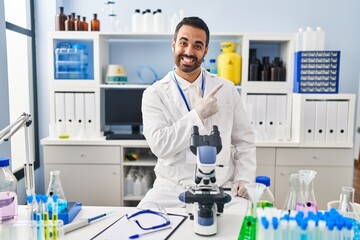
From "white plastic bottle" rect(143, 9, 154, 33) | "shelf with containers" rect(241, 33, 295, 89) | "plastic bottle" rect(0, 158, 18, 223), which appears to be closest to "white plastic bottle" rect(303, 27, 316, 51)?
"shelf with containers" rect(241, 33, 295, 89)

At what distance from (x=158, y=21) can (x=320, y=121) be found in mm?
1548

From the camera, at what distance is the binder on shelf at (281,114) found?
2723 millimetres

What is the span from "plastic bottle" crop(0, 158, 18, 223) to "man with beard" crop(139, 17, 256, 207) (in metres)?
0.67

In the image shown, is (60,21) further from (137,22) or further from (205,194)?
(205,194)

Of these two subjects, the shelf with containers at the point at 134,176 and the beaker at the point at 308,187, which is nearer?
the beaker at the point at 308,187

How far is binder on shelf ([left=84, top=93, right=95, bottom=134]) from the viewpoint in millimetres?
2762

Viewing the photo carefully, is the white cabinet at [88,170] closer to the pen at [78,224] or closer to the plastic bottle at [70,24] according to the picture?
the plastic bottle at [70,24]

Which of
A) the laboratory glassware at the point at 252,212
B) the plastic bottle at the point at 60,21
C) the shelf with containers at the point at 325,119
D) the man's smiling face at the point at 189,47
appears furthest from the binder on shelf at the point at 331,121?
the plastic bottle at the point at 60,21

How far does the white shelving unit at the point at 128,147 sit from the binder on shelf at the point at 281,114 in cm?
2

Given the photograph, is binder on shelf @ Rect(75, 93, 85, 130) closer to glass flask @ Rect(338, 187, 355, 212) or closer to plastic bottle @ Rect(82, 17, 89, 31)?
plastic bottle @ Rect(82, 17, 89, 31)

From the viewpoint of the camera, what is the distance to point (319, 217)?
0.87 metres

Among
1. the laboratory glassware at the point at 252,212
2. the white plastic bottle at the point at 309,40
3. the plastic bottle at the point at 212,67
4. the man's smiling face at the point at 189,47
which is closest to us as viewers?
the laboratory glassware at the point at 252,212

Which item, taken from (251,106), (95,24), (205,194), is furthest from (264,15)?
(205,194)

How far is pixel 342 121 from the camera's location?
104 inches
